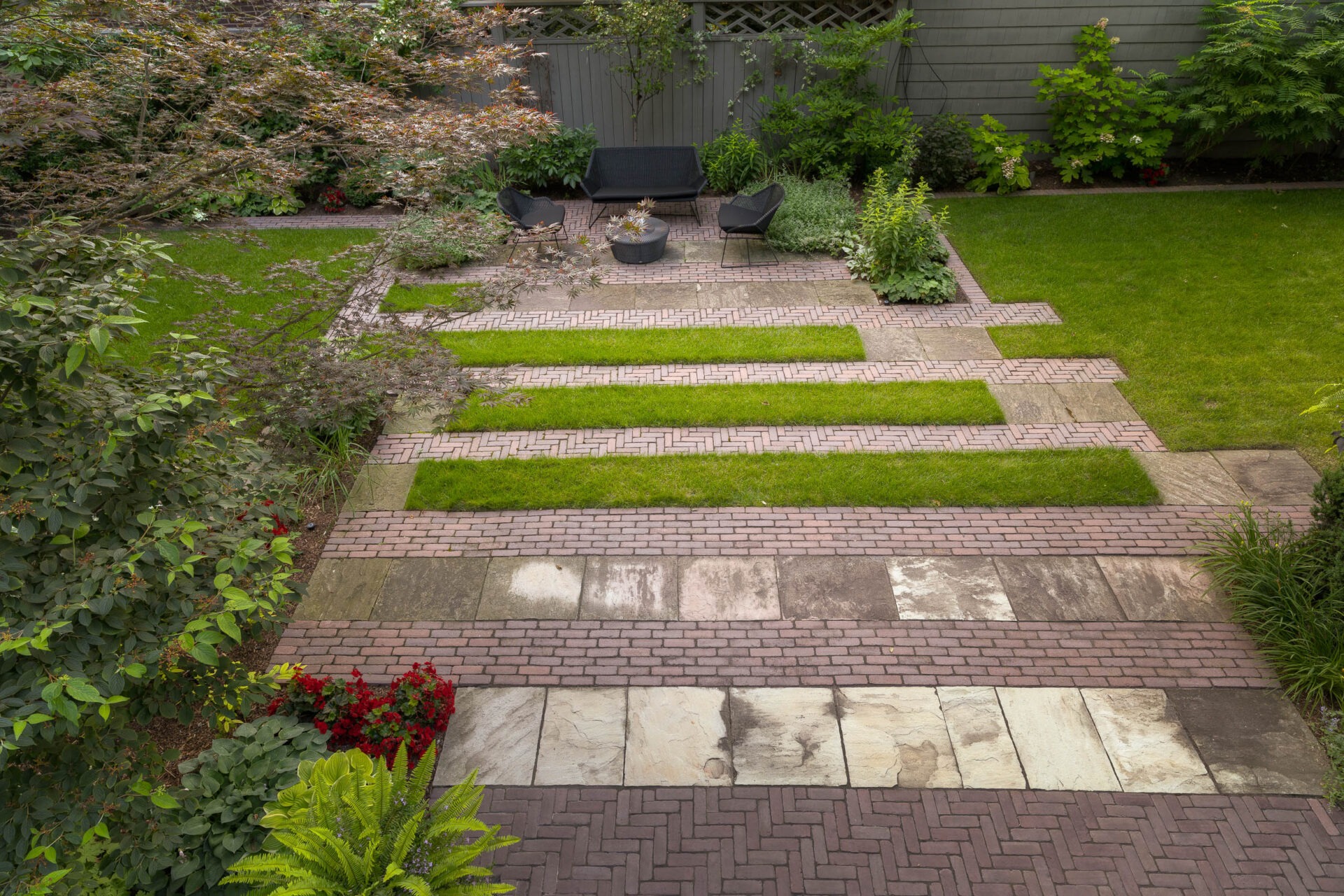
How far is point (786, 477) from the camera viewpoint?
6703 mm

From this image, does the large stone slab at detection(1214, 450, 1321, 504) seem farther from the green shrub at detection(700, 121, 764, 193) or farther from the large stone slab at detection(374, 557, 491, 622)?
the green shrub at detection(700, 121, 764, 193)

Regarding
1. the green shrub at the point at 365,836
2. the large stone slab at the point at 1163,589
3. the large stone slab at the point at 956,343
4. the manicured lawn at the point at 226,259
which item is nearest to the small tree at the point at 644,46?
the manicured lawn at the point at 226,259

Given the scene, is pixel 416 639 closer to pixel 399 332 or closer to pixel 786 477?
pixel 399 332

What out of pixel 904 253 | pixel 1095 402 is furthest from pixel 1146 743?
pixel 904 253

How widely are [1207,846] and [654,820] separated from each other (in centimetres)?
285

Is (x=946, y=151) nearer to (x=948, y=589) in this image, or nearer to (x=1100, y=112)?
(x=1100, y=112)

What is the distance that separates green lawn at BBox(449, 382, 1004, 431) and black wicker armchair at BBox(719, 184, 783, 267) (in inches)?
113

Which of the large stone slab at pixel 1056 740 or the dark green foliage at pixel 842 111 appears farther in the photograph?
the dark green foliage at pixel 842 111

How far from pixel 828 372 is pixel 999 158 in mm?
5452

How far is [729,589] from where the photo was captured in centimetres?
575

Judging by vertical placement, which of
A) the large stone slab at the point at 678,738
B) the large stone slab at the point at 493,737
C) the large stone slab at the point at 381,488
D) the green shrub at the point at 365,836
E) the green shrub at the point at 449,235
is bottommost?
the large stone slab at the point at 493,737

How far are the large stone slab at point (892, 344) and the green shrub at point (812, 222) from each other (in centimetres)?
202

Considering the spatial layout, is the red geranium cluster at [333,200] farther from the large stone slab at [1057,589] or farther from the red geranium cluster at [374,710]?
the large stone slab at [1057,589]

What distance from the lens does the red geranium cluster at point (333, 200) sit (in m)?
11.4
